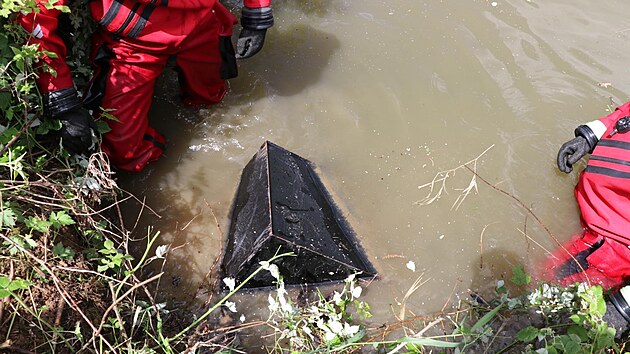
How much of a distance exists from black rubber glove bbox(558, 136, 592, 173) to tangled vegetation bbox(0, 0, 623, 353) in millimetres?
1067

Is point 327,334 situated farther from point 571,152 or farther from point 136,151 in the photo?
point 571,152

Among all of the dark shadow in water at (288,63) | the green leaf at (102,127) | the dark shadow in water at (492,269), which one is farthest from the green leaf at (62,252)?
the dark shadow in water at (492,269)

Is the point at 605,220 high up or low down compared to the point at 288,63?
down

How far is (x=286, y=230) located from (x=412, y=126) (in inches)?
52.5

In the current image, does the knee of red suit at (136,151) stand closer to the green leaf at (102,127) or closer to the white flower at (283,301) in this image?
the green leaf at (102,127)

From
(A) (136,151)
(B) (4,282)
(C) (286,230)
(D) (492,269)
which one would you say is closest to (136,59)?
(A) (136,151)

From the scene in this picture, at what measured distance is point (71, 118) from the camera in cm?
238

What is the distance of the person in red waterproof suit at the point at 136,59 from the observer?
2.31 meters

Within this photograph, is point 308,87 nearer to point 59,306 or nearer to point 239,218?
point 239,218

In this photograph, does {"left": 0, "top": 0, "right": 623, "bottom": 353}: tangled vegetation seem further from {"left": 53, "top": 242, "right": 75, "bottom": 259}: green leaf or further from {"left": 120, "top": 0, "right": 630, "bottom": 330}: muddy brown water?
{"left": 120, "top": 0, "right": 630, "bottom": 330}: muddy brown water

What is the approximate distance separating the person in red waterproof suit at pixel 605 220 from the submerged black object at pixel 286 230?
1.19m

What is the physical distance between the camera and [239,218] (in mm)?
2773

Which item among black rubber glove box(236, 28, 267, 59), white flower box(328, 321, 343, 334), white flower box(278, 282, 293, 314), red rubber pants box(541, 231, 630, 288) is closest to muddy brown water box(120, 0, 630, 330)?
red rubber pants box(541, 231, 630, 288)

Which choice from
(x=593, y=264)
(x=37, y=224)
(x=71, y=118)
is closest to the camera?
(x=37, y=224)
